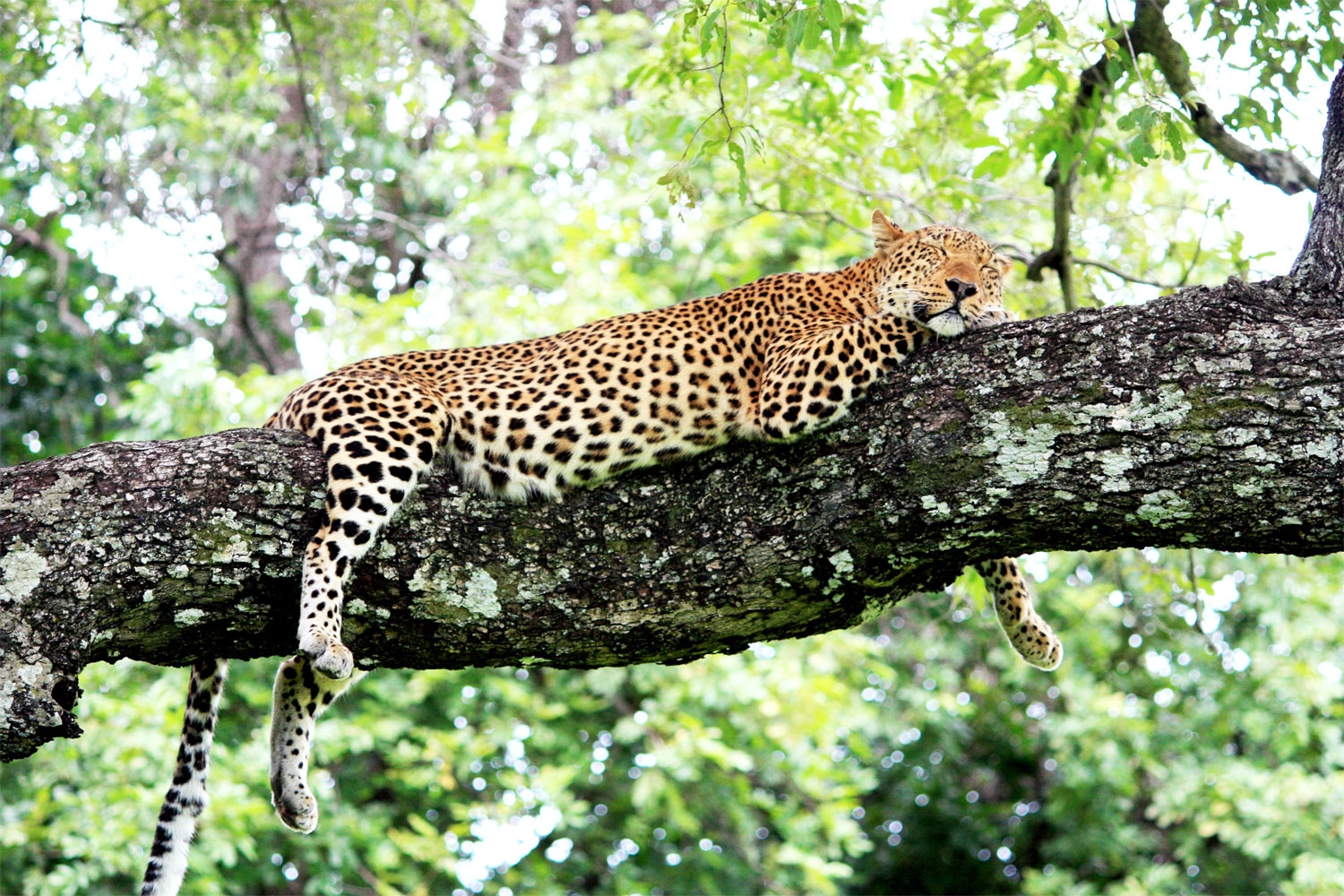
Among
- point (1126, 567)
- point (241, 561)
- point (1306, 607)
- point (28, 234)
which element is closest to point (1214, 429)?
point (241, 561)

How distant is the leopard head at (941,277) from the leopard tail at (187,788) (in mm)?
3149

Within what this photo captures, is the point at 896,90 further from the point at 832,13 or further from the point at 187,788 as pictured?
the point at 187,788

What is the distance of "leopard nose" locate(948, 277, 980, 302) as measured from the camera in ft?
18.8

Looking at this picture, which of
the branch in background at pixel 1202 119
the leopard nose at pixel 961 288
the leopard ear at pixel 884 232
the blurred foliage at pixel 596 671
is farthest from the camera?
the blurred foliage at pixel 596 671

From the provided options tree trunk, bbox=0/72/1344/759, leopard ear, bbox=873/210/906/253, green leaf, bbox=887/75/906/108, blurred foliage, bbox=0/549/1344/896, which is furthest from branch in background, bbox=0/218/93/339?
tree trunk, bbox=0/72/1344/759

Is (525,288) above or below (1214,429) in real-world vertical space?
below

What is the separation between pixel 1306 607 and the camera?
49.4 ft

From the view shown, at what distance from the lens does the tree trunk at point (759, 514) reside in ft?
14.5

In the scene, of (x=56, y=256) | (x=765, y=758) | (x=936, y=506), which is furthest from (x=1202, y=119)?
(x=56, y=256)

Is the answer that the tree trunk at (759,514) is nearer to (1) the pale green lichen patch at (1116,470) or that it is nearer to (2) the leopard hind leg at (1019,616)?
(1) the pale green lichen patch at (1116,470)

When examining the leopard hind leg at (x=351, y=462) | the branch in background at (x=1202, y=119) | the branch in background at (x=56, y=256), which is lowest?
the branch in background at (x=56, y=256)

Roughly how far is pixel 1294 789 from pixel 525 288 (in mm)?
9098

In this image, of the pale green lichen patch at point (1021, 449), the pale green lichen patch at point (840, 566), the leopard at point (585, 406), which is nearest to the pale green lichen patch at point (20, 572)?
the leopard at point (585, 406)

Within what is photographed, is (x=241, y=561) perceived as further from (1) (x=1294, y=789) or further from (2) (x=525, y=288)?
(1) (x=1294, y=789)
